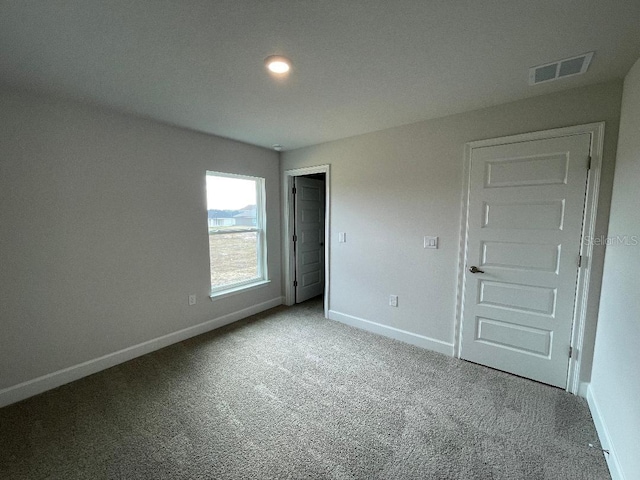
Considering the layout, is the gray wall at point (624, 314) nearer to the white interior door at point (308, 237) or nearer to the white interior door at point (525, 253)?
the white interior door at point (525, 253)

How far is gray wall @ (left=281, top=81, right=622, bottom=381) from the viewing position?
6.97 ft

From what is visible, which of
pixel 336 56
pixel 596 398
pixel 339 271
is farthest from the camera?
pixel 339 271

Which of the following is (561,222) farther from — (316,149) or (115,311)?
(115,311)

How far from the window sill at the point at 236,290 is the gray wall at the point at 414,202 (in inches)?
42.4

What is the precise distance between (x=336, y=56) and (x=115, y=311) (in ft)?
9.44

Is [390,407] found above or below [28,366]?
below

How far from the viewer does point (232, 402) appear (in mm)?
2100

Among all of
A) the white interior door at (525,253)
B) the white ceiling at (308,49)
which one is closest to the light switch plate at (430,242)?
the white interior door at (525,253)

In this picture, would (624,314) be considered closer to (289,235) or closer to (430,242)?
(430,242)

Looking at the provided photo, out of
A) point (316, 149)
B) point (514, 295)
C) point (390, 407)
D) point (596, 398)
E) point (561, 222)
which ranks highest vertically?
point (316, 149)

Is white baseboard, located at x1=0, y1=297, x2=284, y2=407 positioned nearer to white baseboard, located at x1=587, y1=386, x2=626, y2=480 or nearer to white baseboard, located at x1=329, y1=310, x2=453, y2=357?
white baseboard, located at x1=329, y1=310, x2=453, y2=357

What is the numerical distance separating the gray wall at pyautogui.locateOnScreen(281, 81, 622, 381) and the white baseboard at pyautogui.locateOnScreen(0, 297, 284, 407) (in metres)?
1.62

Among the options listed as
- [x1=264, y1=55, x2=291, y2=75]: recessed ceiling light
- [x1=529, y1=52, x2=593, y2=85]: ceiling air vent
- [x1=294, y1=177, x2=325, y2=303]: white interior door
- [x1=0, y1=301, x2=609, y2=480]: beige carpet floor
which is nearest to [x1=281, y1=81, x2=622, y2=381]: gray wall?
[x1=529, y1=52, x2=593, y2=85]: ceiling air vent

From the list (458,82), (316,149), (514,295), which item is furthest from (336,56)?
(514,295)
